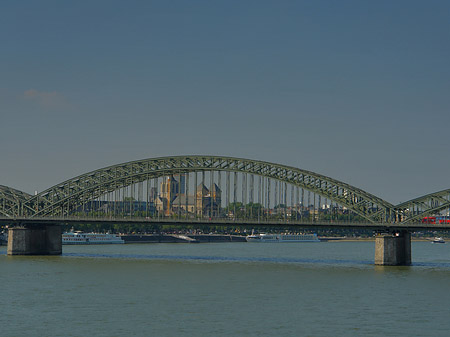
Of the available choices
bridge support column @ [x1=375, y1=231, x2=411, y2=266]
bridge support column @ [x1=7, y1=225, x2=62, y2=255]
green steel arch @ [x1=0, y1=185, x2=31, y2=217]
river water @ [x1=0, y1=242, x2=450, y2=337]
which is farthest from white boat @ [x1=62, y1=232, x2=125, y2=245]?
bridge support column @ [x1=375, y1=231, x2=411, y2=266]

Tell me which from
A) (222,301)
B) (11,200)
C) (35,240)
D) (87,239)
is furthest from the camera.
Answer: (87,239)

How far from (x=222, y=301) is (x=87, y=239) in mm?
138212

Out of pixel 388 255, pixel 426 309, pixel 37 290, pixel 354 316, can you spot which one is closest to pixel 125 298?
pixel 37 290

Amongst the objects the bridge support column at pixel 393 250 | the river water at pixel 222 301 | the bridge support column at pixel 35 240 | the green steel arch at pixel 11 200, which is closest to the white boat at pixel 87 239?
the green steel arch at pixel 11 200

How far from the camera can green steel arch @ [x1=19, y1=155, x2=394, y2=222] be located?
105438 mm

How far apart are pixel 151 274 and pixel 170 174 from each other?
38453 millimetres

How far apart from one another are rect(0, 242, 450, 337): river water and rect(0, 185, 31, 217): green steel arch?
31.4 m

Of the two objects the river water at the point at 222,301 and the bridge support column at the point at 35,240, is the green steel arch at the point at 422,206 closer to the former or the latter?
the river water at the point at 222,301

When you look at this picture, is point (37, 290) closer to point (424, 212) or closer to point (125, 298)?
point (125, 298)

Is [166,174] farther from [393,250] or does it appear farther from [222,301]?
[222,301]

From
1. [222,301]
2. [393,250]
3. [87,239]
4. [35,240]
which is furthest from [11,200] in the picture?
[87,239]

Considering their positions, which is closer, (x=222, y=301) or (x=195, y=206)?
(x=222, y=301)

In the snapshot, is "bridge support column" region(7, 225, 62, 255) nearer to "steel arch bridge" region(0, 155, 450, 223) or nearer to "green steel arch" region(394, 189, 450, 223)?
"steel arch bridge" region(0, 155, 450, 223)

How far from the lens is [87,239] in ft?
632
